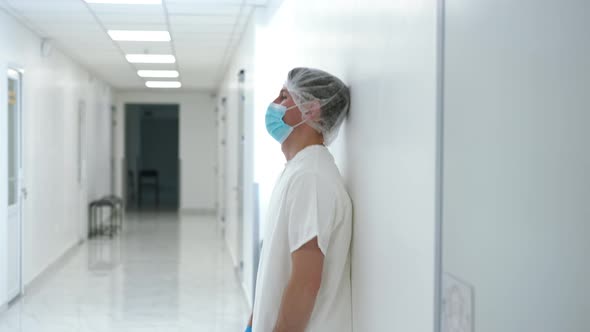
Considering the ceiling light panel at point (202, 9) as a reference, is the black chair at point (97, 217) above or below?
below

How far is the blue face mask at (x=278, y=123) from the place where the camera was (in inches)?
97.3

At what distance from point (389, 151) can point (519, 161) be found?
0.79m

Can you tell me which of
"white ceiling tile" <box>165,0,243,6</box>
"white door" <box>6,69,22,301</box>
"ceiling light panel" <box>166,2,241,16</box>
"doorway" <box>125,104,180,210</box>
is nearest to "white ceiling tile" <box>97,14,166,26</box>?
"ceiling light panel" <box>166,2,241,16</box>

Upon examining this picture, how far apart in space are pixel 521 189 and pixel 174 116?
21.9 meters

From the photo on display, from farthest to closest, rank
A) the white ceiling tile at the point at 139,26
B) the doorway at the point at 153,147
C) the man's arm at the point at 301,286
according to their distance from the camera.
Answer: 1. the doorway at the point at 153,147
2. the white ceiling tile at the point at 139,26
3. the man's arm at the point at 301,286

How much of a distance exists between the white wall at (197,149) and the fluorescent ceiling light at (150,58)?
594 centimetres

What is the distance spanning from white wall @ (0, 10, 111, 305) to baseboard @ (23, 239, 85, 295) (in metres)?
0.05

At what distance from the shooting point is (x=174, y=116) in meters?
22.5

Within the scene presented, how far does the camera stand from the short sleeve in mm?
2164

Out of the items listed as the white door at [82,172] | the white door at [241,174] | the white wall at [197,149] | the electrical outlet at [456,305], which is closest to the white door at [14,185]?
the white door at [241,174]

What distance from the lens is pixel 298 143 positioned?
2494mm

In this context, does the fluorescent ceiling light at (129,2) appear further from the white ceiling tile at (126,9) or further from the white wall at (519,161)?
the white wall at (519,161)

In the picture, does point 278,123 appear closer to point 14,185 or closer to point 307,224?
point 307,224

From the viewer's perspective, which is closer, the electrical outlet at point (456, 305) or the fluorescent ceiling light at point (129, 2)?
the electrical outlet at point (456, 305)
